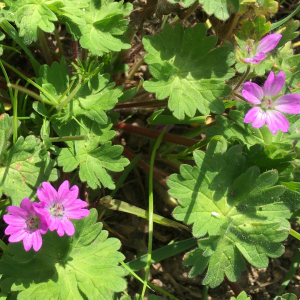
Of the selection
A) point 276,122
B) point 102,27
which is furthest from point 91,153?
point 276,122

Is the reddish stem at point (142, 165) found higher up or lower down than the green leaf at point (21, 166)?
lower down

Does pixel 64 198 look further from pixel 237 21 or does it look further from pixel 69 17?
pixel 237 21

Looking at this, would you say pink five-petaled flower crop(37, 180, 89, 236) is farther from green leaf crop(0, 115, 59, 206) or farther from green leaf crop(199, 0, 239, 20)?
green leaf crop(199, 0, 239, 20)

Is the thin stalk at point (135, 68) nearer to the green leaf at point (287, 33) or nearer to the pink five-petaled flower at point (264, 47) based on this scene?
the pink five-petaled flower at point (264, 47)

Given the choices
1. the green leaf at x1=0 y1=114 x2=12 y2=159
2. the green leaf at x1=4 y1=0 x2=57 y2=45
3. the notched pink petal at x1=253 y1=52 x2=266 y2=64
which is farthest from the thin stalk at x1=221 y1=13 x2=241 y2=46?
the green leaf at x1=0 y1=114 x2=12 y2=159

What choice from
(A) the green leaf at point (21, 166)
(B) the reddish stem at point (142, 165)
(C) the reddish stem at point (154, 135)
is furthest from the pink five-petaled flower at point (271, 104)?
(A) the green leaf at point (21, 166)
